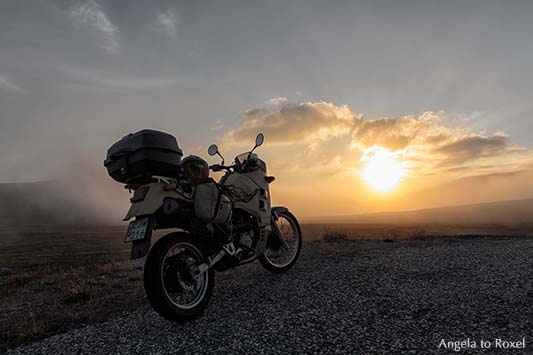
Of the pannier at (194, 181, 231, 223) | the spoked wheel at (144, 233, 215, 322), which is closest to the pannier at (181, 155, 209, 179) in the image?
the pannier at (194, 181, 231, 223)

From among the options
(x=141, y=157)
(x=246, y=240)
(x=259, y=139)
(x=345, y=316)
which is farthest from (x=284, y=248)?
(x=141, y=157)

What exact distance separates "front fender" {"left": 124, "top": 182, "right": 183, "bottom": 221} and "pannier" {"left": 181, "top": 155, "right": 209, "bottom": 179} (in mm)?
569

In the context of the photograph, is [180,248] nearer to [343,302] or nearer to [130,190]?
[130,190]

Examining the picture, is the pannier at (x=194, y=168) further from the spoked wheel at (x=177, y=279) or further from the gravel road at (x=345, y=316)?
the gravel road at (x=345, y=316)

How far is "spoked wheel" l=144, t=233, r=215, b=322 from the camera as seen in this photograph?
414 cm

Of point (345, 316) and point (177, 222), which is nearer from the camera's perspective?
point (345, 316)

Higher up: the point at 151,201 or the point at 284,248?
the point at 151,201

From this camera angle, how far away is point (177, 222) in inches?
195

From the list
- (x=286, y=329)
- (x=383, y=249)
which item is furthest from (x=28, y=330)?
(x=383, y=249)

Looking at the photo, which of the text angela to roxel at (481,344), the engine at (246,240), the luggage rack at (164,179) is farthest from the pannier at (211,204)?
the text angela to roxel at (481,344)

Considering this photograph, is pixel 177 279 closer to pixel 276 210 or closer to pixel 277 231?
pixel 277 231

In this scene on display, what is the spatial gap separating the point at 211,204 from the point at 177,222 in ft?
1.86

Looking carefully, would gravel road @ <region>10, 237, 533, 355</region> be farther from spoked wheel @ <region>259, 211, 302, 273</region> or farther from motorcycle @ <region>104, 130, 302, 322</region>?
motorcycle @ <region>104, 130, 302, 322</region>

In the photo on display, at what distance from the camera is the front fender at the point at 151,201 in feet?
14.6
